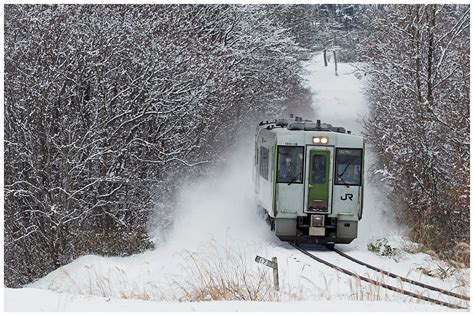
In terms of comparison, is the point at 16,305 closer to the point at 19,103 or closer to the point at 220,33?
the point at 19,103

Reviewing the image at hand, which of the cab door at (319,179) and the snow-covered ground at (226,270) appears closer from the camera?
the snow-covered ground at (226,270)

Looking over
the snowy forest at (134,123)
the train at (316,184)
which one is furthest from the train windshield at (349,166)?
the snowy forest at (134,123)

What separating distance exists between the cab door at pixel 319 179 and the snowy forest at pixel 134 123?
237 centimetres

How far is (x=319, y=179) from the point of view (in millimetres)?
16188

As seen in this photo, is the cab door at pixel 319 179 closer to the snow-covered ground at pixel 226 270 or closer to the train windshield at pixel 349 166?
the train windshield at pixel 349 166

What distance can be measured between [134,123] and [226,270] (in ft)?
28.0

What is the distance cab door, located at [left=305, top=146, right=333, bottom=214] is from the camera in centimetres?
1606

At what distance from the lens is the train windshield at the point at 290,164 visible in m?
16.0

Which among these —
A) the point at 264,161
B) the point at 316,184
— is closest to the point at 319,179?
the point at 316,184

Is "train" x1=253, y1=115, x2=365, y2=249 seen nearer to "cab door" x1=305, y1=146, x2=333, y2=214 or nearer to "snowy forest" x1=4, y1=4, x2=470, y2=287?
"cab door" x1=305, y1=146, x2=333, y2=214

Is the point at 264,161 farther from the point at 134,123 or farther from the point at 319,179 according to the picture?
the point at 134,123

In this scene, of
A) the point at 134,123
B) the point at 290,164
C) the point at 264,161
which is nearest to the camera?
the point at 290,164

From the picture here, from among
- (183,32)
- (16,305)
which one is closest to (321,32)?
(183,32)

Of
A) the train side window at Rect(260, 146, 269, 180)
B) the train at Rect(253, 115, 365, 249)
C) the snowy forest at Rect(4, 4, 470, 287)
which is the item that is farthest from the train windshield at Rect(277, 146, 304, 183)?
the snowy forest at Rect(4, 4, 470, 287)
